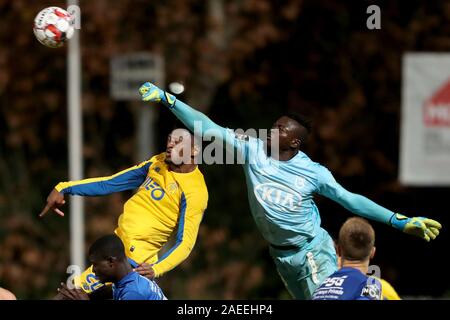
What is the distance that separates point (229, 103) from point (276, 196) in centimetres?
989

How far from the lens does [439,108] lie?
14.6m

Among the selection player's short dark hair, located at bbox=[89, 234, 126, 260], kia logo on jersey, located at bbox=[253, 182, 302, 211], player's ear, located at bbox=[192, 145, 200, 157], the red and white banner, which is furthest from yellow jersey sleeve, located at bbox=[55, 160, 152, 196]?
the red and white banner

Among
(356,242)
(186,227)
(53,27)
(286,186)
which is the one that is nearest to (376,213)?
(286,186)

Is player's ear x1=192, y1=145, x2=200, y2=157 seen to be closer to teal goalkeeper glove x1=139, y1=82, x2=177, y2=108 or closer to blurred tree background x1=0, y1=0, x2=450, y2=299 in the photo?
teal goalkeeper glove x1=139, y1=82, x2=177, y2=108

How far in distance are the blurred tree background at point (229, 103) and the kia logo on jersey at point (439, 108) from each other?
187 cm

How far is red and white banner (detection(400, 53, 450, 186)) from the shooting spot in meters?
14.5

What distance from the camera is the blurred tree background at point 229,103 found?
16672 millimetres

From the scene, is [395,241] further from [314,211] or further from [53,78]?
[314,211]

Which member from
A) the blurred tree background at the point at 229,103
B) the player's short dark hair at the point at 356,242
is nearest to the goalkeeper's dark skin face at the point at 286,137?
the player's short dark hair at the point at 356,242

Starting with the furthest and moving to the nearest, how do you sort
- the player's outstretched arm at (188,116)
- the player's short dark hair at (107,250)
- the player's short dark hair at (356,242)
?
the player's outstretched arm at (188,116) → the player's short dark hair at (107,250) → the player's short dark hair at (356,242)

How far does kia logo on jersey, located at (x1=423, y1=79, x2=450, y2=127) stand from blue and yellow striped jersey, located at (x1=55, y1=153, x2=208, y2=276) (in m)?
7.52

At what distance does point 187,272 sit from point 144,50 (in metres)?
3.92

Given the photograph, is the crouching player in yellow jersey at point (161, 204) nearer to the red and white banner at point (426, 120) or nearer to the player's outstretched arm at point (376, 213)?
the player's outstretched arm at point (376, 213)

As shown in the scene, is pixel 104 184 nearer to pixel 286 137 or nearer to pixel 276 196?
pixel 276 196
